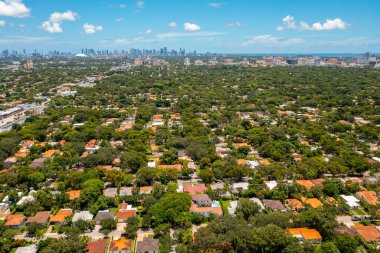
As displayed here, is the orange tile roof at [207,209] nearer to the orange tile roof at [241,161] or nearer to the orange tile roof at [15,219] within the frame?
the orange tile roof at [241,161]

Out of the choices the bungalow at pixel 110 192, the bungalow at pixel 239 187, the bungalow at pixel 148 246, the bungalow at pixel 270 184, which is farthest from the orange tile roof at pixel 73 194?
the bungalow at pixel 270 184

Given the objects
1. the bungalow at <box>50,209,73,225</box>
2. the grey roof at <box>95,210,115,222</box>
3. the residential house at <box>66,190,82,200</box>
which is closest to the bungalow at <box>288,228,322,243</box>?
the grey roof at <box>95,210,115,222</box>

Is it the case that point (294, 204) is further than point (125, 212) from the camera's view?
Yes

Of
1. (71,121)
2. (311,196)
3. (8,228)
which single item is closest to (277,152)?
(311,196)

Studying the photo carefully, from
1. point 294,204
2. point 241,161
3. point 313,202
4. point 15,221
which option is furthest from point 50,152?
point 313,202

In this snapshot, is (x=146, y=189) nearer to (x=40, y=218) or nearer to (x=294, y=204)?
(x=40, y=218)

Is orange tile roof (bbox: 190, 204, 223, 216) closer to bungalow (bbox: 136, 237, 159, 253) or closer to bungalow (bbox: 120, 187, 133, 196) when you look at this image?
bungalow (bbox: 136, 237, 159, 253)
